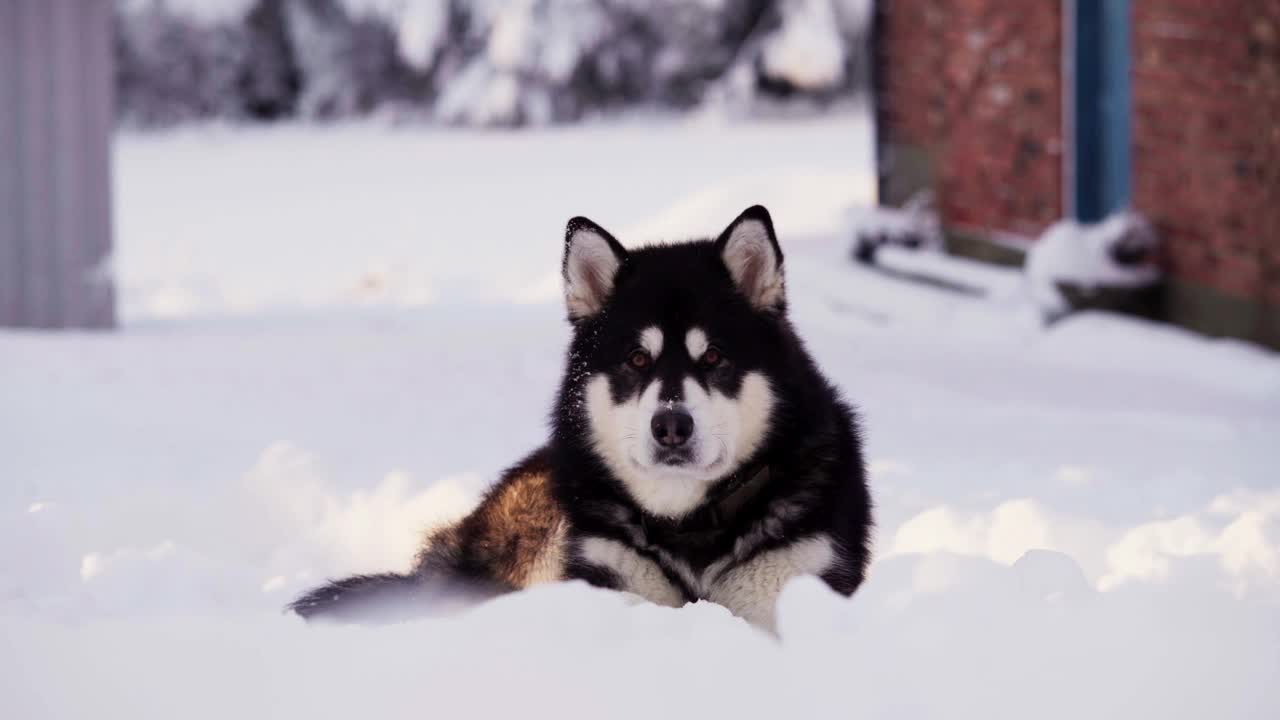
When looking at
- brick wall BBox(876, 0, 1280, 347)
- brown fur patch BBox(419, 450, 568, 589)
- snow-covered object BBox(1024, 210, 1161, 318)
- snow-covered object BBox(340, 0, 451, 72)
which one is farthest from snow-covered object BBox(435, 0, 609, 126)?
brown fur patch BBox(419, 450, 568, 589)

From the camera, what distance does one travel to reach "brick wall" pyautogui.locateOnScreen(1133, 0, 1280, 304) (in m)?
9.45

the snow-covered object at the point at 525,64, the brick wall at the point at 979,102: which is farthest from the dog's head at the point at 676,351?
the snow-covered object at the point at 525,64

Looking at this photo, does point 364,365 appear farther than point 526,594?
Yes

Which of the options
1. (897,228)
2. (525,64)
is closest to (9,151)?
(897,228)

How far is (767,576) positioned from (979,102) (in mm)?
9803

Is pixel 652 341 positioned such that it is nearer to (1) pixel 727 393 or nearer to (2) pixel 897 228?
(1) pixel 727 393

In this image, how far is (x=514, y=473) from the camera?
5.25 metres

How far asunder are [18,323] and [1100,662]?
29.5 ft

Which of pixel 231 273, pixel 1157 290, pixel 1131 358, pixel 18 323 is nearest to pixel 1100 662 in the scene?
pixel 1131 358

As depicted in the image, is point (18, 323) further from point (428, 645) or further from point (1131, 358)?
point (428, 645)

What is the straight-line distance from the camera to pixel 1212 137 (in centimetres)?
1002

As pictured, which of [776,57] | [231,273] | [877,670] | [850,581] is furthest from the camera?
[776,57]

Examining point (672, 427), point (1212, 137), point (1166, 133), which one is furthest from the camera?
point (1166, 133)

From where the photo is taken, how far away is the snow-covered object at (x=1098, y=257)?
1056 cm
